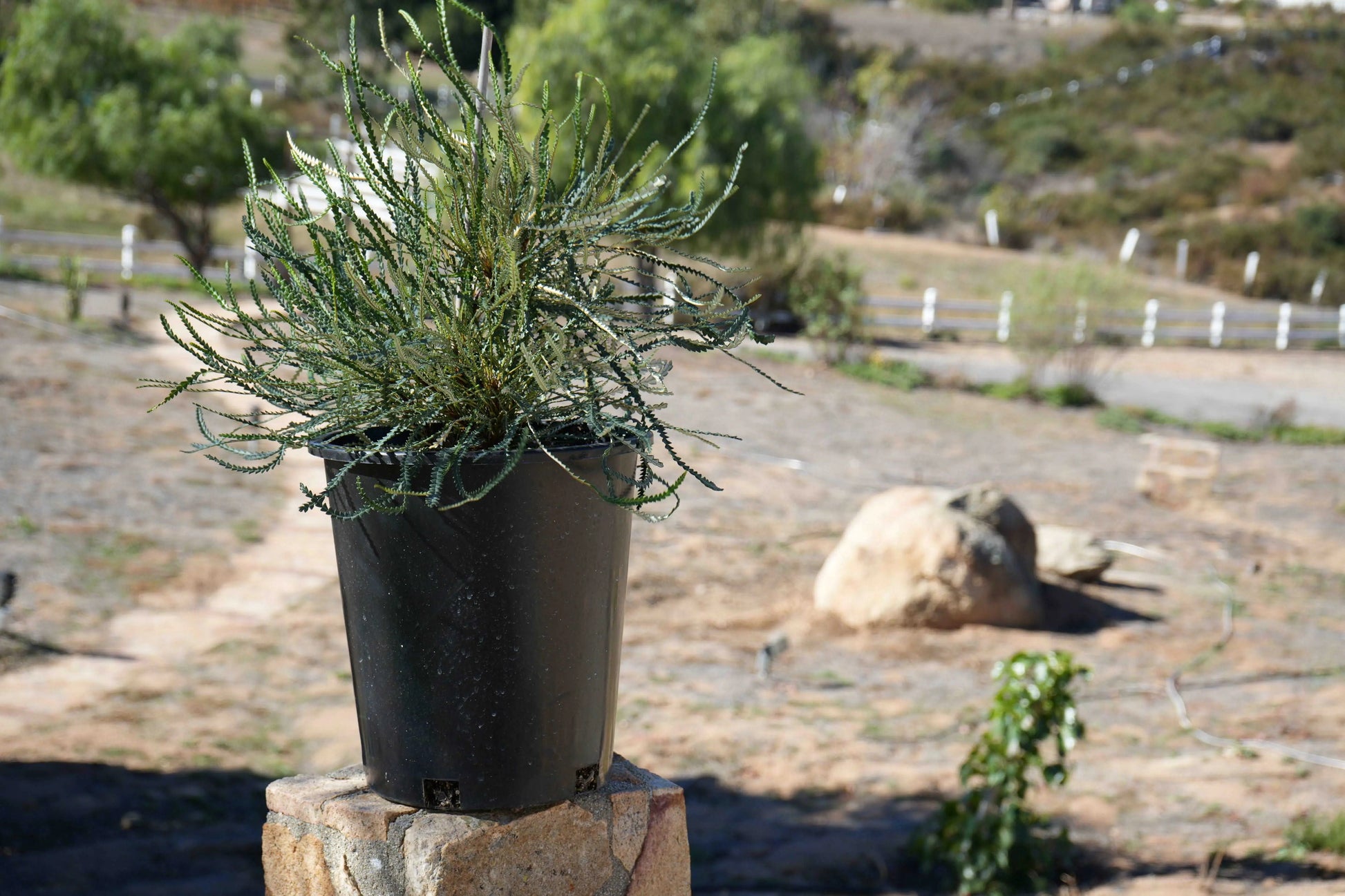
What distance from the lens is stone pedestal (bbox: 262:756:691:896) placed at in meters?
1.74

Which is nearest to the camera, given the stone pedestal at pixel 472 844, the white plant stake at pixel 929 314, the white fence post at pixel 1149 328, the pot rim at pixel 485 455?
the pot rim at pixel 485 455

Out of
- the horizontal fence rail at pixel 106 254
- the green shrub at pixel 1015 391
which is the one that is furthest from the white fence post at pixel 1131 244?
the horizontal fence rail at pixel 106 254

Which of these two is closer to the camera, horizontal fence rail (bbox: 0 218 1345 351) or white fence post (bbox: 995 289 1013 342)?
horizontal fence rail (bbox: 0 218 1345 351)

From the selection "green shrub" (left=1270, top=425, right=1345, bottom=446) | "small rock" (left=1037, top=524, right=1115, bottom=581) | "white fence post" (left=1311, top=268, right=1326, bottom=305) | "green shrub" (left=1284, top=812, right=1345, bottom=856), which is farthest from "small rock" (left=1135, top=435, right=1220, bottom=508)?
"white fence post" (left=1311, top=268, right=1326, bottom=305)

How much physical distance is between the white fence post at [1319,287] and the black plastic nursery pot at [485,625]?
96.1 ft

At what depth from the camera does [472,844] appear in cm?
174

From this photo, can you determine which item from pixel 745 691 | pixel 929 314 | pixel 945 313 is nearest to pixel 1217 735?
pixel 745 691

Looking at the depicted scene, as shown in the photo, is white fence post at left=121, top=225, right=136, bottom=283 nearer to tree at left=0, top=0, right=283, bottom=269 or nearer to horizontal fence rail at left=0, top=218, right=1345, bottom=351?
horizontal fence rail at left=0, top=218, right=1345, bottom=351

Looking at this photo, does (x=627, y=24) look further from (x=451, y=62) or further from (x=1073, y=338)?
(x=451, y=62)

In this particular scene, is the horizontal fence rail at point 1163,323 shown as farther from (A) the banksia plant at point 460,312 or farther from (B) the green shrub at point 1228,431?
(A) the banksia plant at point 460,312

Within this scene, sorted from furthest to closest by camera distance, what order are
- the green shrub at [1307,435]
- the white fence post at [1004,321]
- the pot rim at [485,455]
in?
the white fence post at [1004,321]
the green shrub at [1307,435]
the pot rim at [485,455]

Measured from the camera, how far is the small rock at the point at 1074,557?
22.9 ft

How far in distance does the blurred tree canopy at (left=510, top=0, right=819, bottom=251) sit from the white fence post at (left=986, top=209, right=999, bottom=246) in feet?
41.9

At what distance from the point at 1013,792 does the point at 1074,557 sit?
11.3 ft
